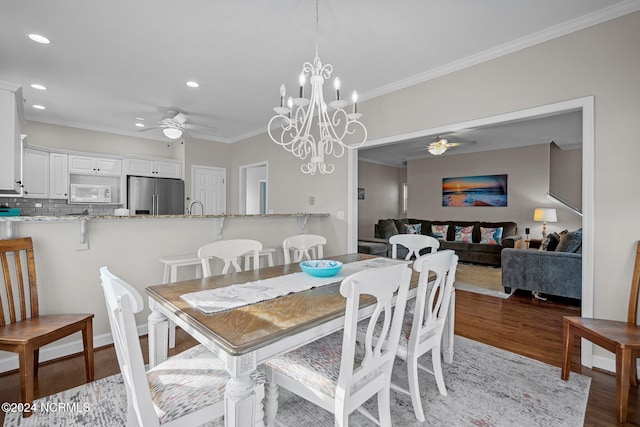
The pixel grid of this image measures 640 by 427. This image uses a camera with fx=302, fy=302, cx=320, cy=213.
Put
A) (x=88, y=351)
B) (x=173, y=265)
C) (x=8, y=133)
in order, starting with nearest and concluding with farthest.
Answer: (x=88, y=351)
(x=173, y=265)
(x=8, y=133)

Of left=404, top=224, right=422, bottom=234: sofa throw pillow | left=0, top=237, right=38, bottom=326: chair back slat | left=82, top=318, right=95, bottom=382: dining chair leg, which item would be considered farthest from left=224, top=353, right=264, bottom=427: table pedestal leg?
left=404, top=224, right=422, bottom=234: sofa throw pillow

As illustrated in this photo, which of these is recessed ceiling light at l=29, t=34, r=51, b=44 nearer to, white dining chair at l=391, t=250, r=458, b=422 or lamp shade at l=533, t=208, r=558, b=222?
white dining chair at l=391, t=250, r=458, b=422

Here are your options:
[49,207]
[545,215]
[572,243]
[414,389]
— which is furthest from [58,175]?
[545,215]

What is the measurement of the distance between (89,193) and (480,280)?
6829 millimetres

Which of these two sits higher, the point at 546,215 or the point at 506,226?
the point at 546,215

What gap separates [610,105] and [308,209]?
3.44 meters

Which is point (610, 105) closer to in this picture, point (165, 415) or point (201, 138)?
point (165, 415)

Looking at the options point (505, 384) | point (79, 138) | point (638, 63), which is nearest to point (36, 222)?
point (505, 384)

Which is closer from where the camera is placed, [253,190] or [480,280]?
[480,280]

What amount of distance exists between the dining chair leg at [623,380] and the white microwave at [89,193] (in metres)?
6.69

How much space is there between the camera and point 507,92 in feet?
8.96

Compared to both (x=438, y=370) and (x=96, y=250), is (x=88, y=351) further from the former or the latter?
(x=438, y=370)

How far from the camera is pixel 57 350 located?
2.38m

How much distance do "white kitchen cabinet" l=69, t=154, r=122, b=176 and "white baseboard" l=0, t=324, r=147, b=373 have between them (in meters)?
3.66
